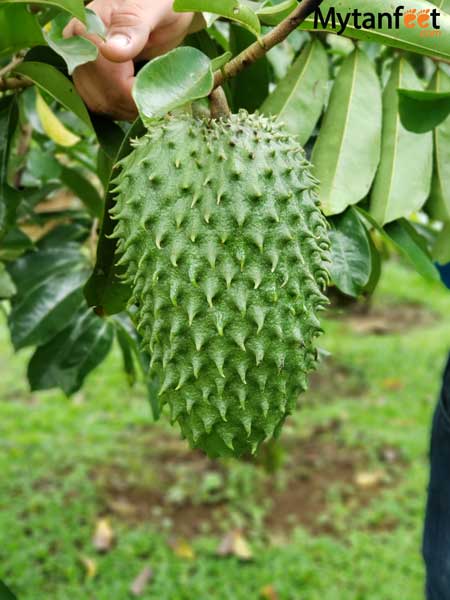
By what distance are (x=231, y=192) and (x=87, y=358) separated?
3.38ft

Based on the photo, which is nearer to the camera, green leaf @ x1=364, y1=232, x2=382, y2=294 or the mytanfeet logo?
the mytanfeet logo

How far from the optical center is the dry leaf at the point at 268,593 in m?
2.86

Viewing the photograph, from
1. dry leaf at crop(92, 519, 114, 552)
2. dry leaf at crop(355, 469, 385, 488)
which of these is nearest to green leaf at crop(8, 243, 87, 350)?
dry leaf at crop(92, 519, 114, 552)

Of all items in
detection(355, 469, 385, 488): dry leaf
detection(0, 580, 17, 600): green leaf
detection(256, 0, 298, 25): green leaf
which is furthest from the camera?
detection(355, 469, 385, 488): dry leaf

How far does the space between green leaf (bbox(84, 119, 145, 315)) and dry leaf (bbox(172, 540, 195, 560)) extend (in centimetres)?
219

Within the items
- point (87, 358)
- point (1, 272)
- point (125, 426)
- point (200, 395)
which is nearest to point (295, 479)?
point (125, 426)

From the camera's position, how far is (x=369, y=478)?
12.1ft

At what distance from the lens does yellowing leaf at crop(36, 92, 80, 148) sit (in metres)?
1.47

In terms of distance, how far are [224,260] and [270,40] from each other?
0.26 m

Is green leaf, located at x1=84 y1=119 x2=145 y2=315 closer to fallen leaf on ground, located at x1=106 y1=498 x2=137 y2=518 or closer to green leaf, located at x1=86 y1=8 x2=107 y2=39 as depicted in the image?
green leaf, located at x1=86 y1=8 x2=107 y2=39

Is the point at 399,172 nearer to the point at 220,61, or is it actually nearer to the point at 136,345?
the point at 220,61

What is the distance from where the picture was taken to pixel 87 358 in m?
1.86

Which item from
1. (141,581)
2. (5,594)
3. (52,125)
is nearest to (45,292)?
(52,125)

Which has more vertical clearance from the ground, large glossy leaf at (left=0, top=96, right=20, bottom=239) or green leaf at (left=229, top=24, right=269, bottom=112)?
green leaf at (left=229, top=24, right=269, bottom=112)
